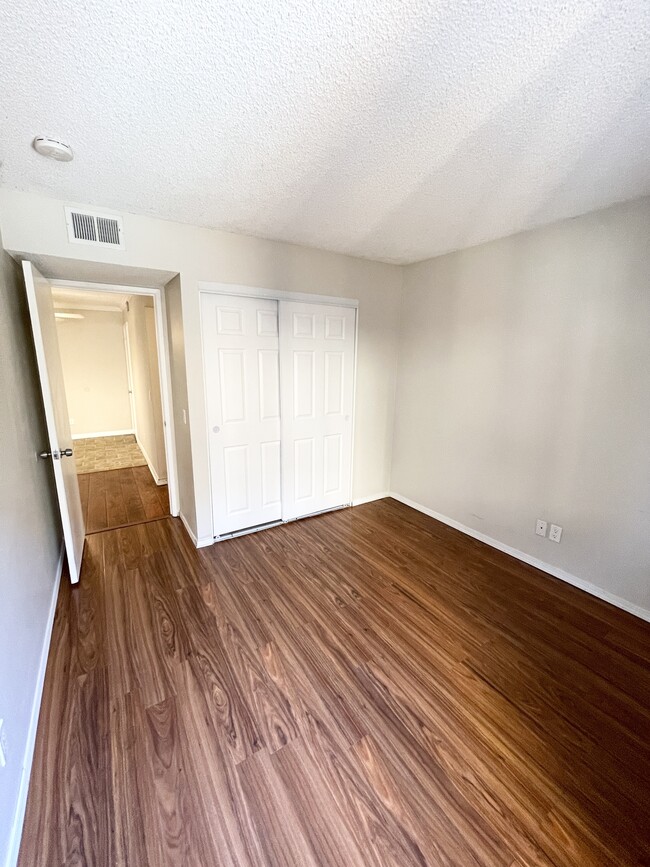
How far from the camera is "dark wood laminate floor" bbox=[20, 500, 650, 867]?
113 centimetres

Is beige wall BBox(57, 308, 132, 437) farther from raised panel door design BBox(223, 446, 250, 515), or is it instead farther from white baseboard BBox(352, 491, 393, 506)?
white baseboard BBox(352, 491, 393, 506)

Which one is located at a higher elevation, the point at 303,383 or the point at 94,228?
the point at 94,228

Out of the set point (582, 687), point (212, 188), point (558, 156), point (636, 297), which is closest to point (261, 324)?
point (212, 188)

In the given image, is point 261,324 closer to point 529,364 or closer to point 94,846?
point 529,364

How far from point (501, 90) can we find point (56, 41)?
55.1 inches

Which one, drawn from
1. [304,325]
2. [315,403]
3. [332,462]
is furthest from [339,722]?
[304,325]

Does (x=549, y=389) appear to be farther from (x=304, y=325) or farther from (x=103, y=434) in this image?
(x=103, y=434)

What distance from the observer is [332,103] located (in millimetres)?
1270

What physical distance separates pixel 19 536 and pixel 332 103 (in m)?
2.20

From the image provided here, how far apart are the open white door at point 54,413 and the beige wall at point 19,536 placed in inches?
4.1

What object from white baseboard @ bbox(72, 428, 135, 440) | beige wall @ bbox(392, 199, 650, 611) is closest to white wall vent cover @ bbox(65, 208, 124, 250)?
beige wall @ bbox(392, 199, 650, 611)

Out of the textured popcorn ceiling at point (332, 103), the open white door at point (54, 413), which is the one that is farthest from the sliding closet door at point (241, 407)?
the open white door at point (54, 413)

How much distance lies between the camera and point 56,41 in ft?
3.34

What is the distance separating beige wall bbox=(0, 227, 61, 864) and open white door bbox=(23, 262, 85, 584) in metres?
0.10
